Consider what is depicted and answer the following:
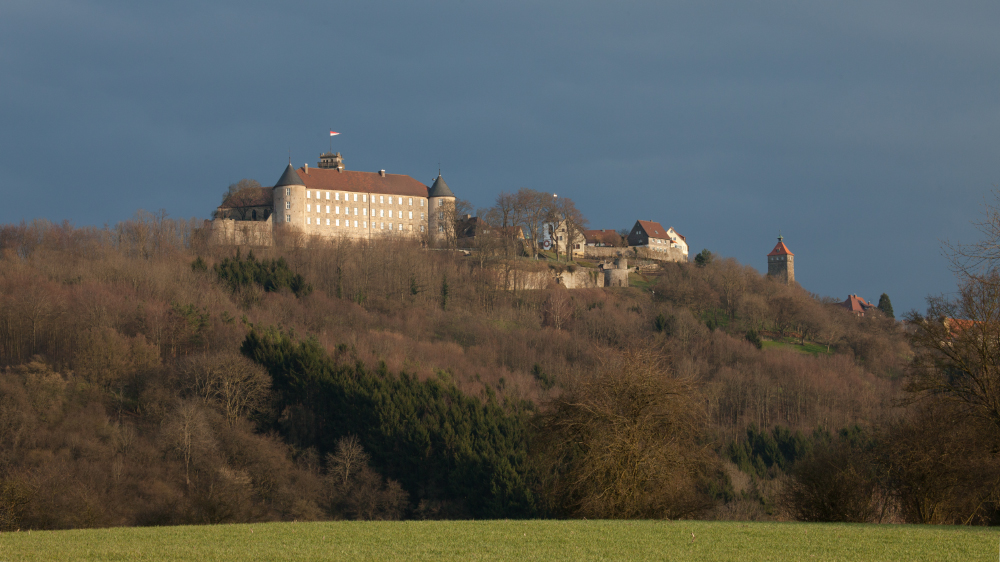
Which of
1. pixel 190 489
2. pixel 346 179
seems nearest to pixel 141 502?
pixel 190 489

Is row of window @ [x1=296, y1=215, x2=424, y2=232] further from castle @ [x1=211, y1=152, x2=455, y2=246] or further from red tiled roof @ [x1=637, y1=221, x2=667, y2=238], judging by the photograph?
red tiled roof @ [x1=637, y1=221, x2=667, y2=238]

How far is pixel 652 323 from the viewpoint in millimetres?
103250

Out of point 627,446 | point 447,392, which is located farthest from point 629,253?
point 627,446

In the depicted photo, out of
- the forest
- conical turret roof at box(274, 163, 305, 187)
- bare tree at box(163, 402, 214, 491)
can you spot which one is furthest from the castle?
bare tree at box(163, 402, 214, 491)

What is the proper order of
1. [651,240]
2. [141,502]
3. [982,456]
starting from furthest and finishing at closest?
[651,240] < [141,502] < [982,456]

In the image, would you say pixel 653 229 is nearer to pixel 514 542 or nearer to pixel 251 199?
pixel 251 199

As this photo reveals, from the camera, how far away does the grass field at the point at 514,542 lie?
55.8ft

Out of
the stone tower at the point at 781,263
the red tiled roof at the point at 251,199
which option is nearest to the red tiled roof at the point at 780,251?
the stone tower at the point at 781,263

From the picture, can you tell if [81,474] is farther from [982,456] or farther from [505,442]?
[982,456]

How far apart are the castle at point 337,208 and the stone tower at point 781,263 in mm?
49550

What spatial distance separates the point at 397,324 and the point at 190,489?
4329 centimetres

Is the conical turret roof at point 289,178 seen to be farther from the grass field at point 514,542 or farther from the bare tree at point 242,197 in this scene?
the grass field at point 514,542

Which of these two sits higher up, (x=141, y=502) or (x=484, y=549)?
(x=484, y=549)

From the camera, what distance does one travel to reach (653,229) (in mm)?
134375
